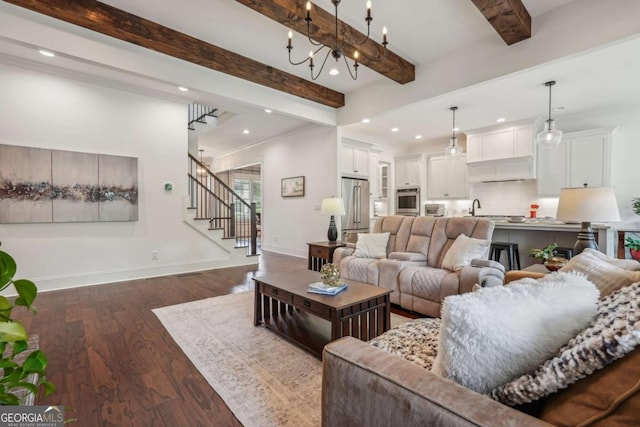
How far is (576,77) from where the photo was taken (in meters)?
4.03

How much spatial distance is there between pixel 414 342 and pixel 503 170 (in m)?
6.01

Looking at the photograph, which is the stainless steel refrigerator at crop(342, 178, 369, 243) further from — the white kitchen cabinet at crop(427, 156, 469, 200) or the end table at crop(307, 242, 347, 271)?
the white kitchen cabinet at crop(427, 156, 469, 200)

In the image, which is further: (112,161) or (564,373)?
(112,161)

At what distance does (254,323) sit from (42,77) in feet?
14.2

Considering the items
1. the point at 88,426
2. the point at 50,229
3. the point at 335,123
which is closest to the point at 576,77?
the point at 335,123

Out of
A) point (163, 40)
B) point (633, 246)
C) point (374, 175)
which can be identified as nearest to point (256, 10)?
point (163, 40)

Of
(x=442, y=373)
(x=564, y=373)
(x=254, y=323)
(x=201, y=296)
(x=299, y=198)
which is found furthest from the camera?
(x=299, y=198)

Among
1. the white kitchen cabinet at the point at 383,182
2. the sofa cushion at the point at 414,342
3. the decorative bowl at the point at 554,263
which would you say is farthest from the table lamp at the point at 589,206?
the white kitchen cabinet at the point at 383,182

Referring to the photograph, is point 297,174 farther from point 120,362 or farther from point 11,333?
point 11,333

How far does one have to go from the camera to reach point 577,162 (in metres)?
5.52

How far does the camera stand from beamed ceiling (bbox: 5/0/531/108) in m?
2.80

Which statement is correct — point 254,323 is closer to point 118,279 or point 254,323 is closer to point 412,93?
point 118,279

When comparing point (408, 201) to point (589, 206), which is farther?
point (408, 201)

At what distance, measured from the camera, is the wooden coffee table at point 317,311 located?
2.16 metres
